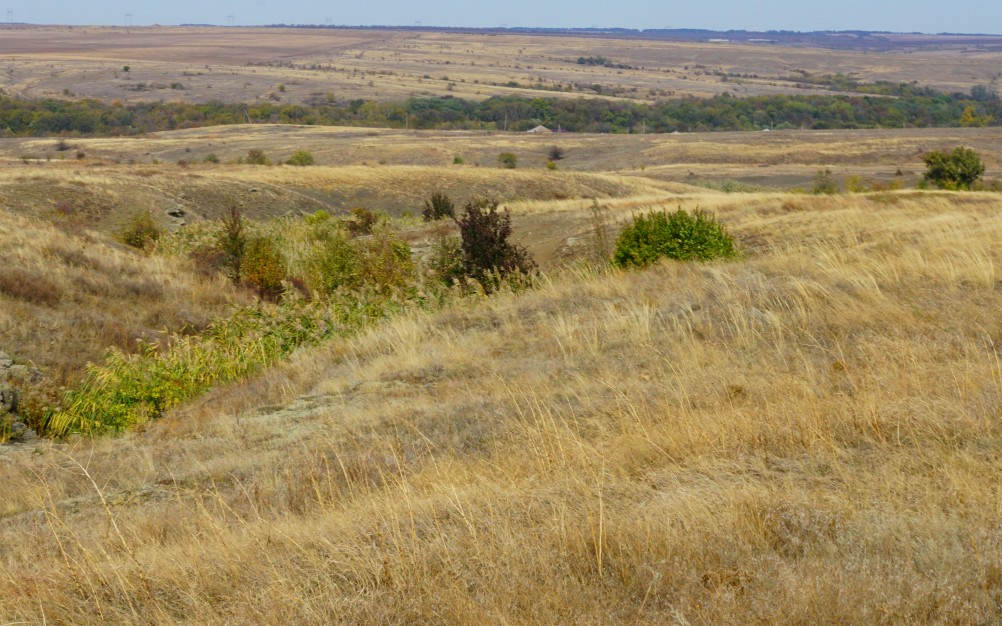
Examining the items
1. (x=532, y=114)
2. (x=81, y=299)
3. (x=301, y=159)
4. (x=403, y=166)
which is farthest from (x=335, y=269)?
(x=532, y=114)

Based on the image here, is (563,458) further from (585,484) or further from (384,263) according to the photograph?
(384,263)

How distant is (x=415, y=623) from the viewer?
119 inches

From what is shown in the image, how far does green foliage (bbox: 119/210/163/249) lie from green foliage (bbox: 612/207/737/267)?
1502cm

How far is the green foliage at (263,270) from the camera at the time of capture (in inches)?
702

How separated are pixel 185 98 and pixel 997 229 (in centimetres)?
12540

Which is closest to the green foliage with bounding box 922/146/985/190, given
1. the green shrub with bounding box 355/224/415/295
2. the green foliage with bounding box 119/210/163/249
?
the green shrub with bounding box 355/224/415/295

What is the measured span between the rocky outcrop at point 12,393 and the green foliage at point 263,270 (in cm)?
666

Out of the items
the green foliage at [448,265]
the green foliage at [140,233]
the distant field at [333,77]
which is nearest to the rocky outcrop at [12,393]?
the green foliage at [448,265]

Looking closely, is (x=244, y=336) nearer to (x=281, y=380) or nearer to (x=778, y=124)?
(x=281, y=380)

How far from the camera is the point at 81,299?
14852 mm

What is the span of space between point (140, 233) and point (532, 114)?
279 ft

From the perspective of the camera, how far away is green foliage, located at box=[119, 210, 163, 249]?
2461cm

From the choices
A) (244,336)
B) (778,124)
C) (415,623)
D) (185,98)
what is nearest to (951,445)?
(415,623)

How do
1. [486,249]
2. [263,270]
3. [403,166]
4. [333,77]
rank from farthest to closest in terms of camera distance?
[333,77] → [403,166] → [263,270] → [486,249]
